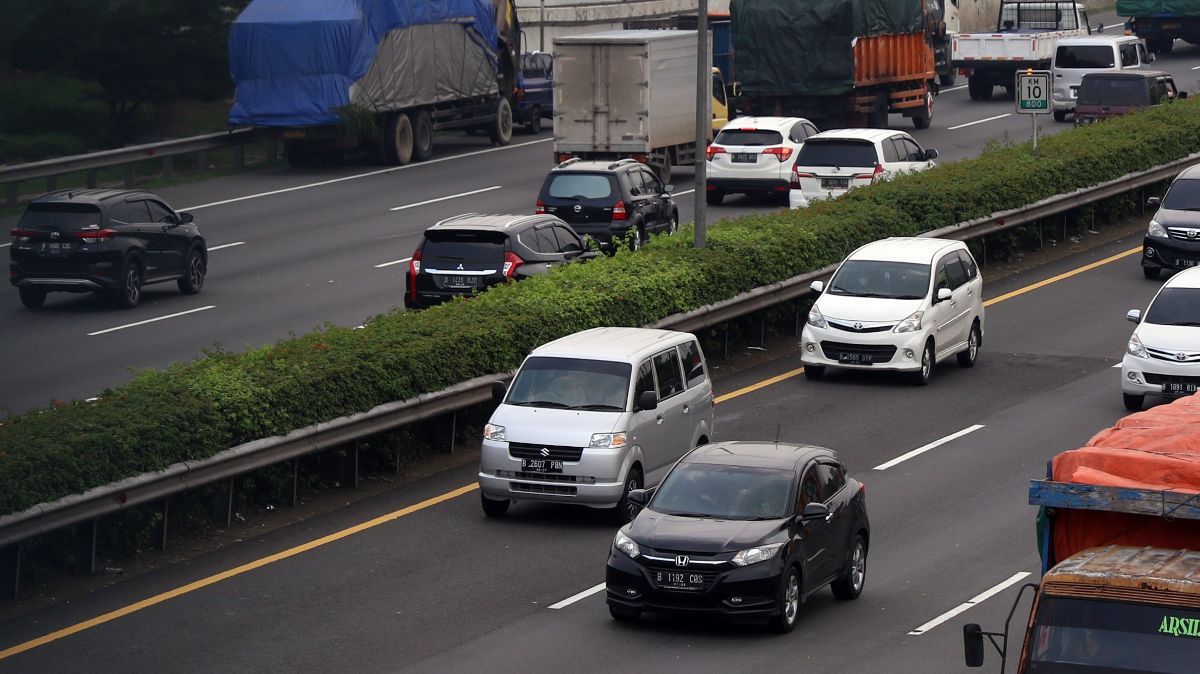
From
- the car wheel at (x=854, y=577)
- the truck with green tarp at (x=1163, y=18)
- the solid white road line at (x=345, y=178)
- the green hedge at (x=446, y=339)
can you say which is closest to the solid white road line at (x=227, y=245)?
the solid white road line at (x=345, y=178)

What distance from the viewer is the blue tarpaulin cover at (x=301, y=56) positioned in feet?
133

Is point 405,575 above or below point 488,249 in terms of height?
below

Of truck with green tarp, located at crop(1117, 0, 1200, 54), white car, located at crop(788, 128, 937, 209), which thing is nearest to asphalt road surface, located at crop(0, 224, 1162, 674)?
white car, located at crop(788, 128, 937, 209)

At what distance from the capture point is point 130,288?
2820 centimetres

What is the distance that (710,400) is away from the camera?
62.1ft

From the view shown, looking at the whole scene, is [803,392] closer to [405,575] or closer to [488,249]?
[488,249]

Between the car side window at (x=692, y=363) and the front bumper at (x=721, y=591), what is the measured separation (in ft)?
16.8

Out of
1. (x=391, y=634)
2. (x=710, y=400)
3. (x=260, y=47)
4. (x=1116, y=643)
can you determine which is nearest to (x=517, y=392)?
(x=710, y=400)

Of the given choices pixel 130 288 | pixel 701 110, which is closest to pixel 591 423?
pixel 701 110

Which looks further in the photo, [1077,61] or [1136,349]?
[1077,61]

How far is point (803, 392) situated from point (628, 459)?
6.40 m

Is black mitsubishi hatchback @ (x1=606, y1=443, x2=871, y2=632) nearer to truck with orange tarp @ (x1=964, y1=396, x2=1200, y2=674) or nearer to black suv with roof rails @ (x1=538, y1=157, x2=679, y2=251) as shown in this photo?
truck with orange tarp @ (x1=964, y1=396, x2=1200, y2=674)

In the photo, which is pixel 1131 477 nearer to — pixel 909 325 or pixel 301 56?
pixel 909 325

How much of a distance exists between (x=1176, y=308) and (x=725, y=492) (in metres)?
10.1
